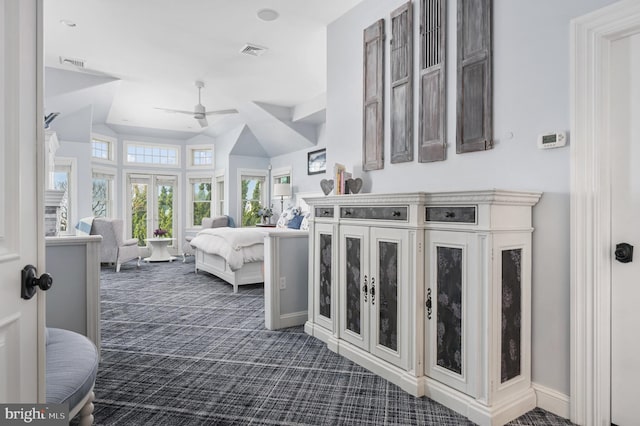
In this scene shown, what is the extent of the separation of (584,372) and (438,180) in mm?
1435

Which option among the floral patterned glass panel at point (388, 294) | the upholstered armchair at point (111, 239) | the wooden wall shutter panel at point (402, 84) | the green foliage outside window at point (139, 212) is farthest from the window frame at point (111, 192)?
the floral patterned glass panel at point (388, 294)

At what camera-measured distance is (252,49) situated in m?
4.66

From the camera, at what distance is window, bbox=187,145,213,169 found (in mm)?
9438

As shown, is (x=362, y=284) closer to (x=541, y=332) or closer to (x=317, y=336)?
(x=317, y=336)

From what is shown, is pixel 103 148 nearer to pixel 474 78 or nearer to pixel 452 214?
pixel 474 78

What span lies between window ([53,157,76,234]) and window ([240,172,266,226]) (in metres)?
3.34

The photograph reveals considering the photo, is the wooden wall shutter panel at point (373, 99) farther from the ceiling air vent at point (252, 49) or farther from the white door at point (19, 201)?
the white door at point (19, 201)

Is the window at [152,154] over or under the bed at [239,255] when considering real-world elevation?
over

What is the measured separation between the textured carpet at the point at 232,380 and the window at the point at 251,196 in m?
4.98

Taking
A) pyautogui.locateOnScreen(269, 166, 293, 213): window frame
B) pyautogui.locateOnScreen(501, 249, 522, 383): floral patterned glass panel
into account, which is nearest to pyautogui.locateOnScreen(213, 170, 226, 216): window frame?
pyautogui.locateOnScreen(269, 166, 293, 213): window frame

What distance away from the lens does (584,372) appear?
6.45 feet

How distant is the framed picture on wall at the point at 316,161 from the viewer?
7.07 m

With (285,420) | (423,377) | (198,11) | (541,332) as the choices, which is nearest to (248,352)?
(285,420)

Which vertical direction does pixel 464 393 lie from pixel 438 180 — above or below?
below
